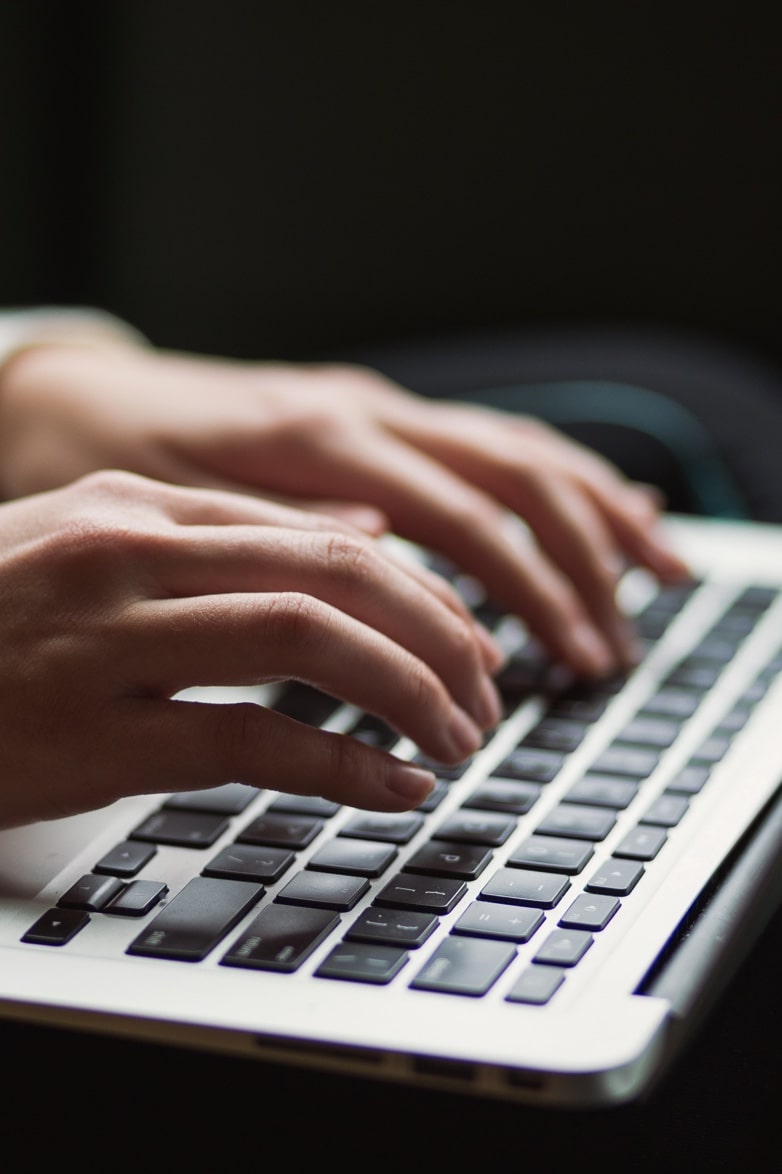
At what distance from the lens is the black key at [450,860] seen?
421mm

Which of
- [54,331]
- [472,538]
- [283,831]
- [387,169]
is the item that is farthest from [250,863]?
[387,169]

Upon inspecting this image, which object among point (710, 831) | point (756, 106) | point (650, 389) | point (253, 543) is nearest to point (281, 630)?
point (253, 543)

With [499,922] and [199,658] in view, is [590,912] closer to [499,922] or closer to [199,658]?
[499,922]

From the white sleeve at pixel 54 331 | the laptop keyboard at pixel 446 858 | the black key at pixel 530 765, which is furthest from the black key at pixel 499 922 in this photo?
the white sleeve at pixel 54 331

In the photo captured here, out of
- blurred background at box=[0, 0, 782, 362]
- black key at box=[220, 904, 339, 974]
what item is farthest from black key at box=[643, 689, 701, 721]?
blurred background at box=[0, 0, 782, 362]

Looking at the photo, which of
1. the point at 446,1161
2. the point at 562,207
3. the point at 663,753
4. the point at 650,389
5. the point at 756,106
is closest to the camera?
the point at 446,1161

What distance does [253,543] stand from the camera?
18.1 inches

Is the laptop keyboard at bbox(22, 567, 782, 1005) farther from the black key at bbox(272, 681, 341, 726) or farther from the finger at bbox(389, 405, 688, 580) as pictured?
the finger at bbox(389, 405, 688, 580)

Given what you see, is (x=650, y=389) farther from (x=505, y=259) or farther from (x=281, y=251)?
(x=281, y=251)

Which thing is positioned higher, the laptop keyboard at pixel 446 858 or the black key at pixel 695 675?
the laptop keyboard at pixel 446 858

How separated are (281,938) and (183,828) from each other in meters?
0.08

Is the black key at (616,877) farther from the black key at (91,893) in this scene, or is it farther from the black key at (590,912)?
the black key at (91,893)

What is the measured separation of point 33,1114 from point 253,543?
20cm

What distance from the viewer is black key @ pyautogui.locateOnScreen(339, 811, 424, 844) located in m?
0.45
